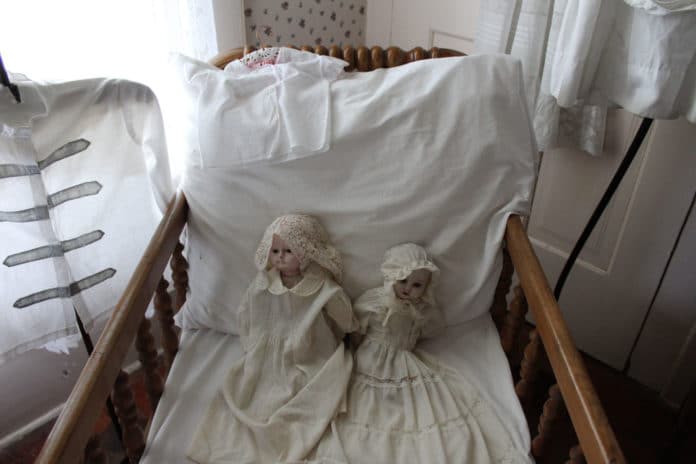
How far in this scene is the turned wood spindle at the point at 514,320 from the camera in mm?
1025

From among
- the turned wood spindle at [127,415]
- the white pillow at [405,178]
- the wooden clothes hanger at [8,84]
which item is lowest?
the turned wood spindle at [127,415]

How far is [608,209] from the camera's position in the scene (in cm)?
145

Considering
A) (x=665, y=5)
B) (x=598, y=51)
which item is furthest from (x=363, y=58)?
(x=665, y=5)

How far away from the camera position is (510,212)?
1.04 metres

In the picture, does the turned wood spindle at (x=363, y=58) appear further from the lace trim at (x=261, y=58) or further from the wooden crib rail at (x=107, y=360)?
the wooden crib rail at (x=107, y=360)

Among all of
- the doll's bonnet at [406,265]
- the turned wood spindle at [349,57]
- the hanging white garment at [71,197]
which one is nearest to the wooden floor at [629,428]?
the hanging white garment at [71,197]

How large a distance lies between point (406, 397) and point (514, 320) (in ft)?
0.89

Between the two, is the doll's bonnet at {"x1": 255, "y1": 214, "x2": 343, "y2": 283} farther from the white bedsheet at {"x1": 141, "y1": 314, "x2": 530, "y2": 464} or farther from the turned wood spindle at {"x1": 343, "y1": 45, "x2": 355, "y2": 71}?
the turned wood spindle at {"x1": 343, "y1": 45, "x2": 355, "y2": 71}

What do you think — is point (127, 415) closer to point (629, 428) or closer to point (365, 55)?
point (365, 55)

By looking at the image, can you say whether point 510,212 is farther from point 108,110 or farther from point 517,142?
point 108,110

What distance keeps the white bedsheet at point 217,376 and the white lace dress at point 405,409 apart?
0.03 metres

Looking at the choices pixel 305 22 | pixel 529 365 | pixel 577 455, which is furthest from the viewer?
pixel 305 22

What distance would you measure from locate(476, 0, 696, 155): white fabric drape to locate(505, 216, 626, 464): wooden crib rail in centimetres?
30

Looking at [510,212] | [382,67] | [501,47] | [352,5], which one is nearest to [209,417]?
[510,212]
